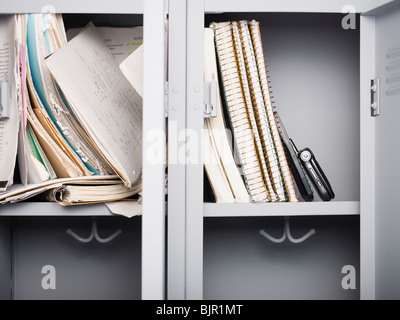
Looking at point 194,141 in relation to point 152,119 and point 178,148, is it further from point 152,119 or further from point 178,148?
point 152,119

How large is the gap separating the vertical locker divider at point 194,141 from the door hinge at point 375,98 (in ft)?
1.19

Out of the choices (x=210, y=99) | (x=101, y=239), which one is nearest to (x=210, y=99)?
(x=210, y=99)

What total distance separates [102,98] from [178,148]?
226mm

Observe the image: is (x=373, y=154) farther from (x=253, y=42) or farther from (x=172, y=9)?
(x=172, y=9)

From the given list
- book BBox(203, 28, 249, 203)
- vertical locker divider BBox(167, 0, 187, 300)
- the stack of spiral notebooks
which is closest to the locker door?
the stack of spiral notebooks

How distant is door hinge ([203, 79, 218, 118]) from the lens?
0.78 m

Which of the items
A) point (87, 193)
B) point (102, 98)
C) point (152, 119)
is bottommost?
point (87, 193)

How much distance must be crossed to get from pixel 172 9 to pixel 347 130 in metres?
0.57

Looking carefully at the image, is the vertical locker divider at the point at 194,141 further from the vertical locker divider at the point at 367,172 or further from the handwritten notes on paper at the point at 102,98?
the vertical locker divider at the point at 367,172

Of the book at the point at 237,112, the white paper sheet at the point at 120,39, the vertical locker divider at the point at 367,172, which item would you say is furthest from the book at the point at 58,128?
the vertical locker divider at the point at 367,172

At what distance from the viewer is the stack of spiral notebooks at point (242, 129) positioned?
0.82m

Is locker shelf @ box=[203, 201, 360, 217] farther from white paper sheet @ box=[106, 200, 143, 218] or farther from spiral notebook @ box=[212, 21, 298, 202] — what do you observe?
white paper sheet @ box=[106, 200, 143, 218]

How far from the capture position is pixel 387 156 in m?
0.78

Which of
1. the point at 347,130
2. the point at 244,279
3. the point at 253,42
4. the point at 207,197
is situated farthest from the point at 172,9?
the point at 244,279
